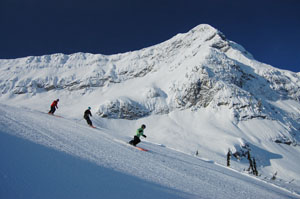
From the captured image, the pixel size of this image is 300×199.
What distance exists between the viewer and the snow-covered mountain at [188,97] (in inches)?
2924

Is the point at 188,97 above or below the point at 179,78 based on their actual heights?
below

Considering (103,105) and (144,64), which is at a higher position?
(144,64)

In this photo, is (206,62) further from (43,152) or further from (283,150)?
(43,152)

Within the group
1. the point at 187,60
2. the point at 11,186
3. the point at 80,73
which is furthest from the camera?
the point at 80,73

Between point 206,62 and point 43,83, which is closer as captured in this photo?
point 206,62

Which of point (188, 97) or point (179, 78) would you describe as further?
point (179, 78)

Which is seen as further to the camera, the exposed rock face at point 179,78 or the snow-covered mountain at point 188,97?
the exposed rock face at point 179,78

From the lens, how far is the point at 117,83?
16075 centimetres

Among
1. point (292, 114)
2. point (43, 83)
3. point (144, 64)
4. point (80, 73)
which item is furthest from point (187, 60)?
point (43, 83)

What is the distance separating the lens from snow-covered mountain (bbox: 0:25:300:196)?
74262mm

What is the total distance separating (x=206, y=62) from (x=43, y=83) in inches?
5533

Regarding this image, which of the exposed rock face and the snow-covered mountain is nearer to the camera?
the snow-covered mountain

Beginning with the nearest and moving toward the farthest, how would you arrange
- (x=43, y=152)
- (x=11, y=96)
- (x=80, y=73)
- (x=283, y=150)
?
(x=43, y=152), (x=283, y=150), (x=11, y=96), (x=80, y=73)

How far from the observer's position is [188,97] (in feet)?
378
